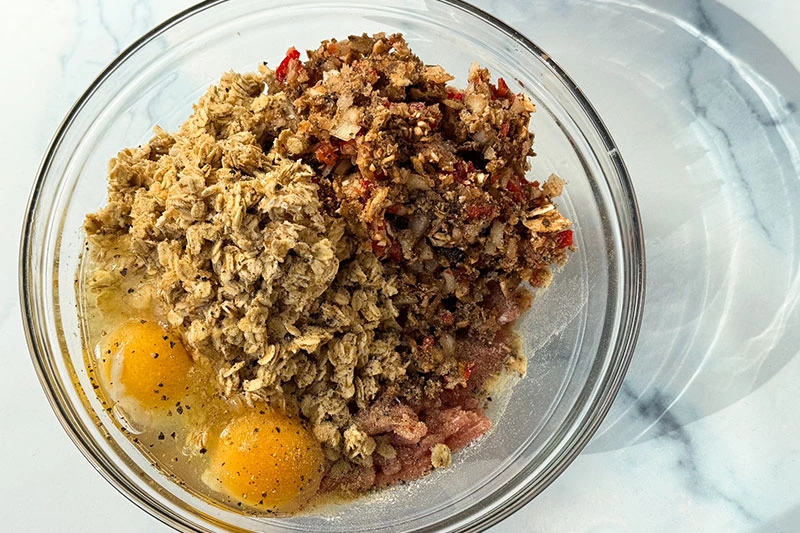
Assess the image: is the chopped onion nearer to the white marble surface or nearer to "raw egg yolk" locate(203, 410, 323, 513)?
"raw egg yolk" locate(203, 410, 323, 513)

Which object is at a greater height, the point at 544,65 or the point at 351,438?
the point at 544,65

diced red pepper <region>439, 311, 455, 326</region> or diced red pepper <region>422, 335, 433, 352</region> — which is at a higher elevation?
diced red pepper <region>439, 311, 455, 326</region>

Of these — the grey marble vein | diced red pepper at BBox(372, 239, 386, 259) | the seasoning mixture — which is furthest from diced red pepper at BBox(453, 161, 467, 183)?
the grey marble vein

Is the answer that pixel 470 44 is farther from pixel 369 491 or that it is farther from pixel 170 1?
pixel 369 491

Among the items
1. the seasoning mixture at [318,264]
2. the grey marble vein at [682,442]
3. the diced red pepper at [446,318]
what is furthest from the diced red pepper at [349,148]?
the grey marble vein at [682,442]

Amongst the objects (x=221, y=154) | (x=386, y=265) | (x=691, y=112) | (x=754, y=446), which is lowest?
(x=754, y=446)

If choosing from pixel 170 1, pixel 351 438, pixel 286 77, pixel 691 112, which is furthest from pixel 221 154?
pixel 691 112
